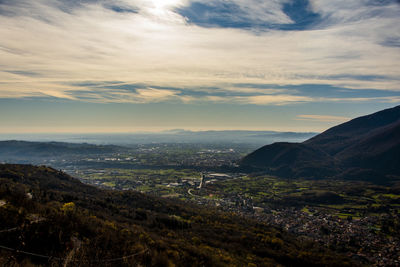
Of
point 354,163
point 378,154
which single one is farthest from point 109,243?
point 378,154

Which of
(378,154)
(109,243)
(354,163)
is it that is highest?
(109,243)

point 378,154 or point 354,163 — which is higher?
point 378,154

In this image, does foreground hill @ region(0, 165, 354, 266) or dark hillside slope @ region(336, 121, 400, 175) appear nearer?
foreground hill @ region(0, 165, 354, 266)

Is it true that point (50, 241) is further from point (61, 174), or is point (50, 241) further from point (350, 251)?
point (61, 174)

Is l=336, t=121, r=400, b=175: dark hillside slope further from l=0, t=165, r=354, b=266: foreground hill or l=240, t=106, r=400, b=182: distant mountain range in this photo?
l=0, t=165, r=354, b=266: foreground hill

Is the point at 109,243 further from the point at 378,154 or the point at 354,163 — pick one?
the point at 378,154

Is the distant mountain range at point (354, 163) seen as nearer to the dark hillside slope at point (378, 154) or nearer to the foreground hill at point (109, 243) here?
the dark hillside slope at point (378, 154)

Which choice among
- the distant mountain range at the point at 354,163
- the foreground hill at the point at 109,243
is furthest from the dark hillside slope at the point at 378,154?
the foreground hill at the point at 109,243

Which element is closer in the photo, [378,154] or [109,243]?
[109,243]

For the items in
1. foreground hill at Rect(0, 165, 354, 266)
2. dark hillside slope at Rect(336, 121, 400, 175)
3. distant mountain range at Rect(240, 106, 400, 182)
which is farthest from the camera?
dark hillside slope at Rect(336, 121, 400, 175)

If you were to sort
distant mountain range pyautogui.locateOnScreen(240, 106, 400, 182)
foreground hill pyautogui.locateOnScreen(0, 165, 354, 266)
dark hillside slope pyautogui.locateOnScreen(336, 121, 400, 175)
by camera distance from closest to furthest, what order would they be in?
foreground hill pyautogui.locateOnScreen(0, 165, 354, 266)
distant mountain range pyautogui.locateOnScreen(240, 106, 400, 182)
dark hillside slope pyautogui.locateOnScreen(336, 121, 400, 175)

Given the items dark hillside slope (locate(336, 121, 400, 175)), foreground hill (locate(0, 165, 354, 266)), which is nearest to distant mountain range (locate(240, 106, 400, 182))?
dark hillside slope (locate(336, 121, 400, 175))

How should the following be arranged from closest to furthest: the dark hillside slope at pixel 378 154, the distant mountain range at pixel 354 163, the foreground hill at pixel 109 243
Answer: the foreground hill at pixel 109 243, the distant mountain range at pixel 354 163, the dark hillside slope at pixel 378 154
